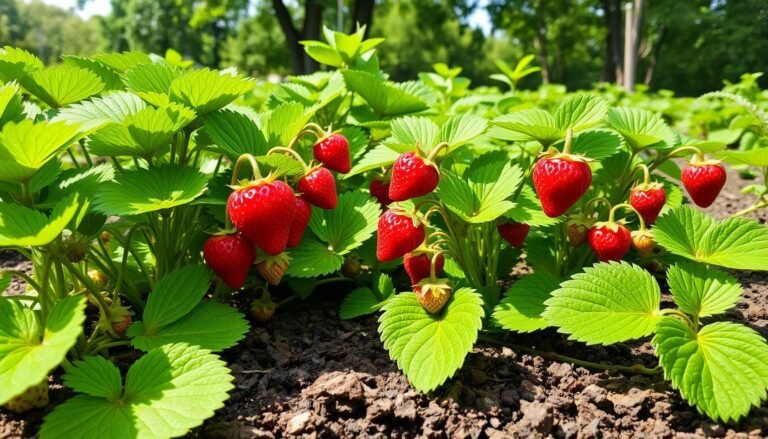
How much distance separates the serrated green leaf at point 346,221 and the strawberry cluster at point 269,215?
18 cm

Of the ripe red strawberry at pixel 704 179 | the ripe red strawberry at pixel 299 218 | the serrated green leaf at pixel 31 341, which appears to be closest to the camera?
the serrated green leaf at pixel 31 341

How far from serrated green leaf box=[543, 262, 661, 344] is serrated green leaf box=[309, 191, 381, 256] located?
23.2 inches

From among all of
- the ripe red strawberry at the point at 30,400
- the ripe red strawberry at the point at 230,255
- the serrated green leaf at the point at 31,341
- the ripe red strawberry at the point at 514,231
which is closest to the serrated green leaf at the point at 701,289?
the ripe red strawberry at the point at 514,231

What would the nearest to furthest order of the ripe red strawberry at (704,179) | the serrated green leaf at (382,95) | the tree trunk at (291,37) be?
the ripe red strawberry at (704,179)
the serrated green leaf at (382,95)
the tree trunk at (291,37)

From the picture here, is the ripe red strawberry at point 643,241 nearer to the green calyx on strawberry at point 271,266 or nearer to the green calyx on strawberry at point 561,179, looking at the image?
the green calyx on strawberry at point 561,179

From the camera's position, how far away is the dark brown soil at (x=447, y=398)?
1.16m

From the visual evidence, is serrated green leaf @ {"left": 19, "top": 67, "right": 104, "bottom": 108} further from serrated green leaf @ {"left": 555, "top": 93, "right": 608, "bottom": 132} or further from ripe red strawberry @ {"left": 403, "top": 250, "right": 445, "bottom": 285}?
serrated green leaf @ {"left": 555, "top": 93, "right": 608, "bottom": 132}

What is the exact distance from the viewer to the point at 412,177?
128 cm

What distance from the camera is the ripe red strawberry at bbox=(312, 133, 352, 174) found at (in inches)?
59.3

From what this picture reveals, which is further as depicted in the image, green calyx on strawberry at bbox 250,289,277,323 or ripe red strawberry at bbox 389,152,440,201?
green calyx on strawberry at bbox 250,289,277,323

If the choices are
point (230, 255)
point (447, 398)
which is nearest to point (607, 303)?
point (447, 398)

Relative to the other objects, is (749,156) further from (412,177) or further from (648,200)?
(412,177)

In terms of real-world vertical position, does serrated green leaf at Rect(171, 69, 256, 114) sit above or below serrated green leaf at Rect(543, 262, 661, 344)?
above

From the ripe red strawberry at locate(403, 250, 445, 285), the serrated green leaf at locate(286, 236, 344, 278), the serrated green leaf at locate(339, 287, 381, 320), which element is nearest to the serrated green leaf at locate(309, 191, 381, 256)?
the serrated green leaf at locate(286, 236, 344, 278)
